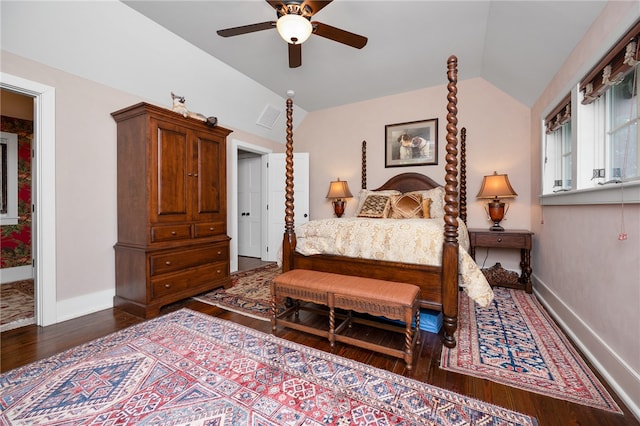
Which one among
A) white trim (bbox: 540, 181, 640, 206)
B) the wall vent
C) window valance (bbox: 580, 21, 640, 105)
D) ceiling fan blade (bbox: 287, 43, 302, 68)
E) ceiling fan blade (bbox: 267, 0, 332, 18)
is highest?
the wall vent

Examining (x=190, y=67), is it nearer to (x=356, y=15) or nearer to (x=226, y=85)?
(x=226, y=85)

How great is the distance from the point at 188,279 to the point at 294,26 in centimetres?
267

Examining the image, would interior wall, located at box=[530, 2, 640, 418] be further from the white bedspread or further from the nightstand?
the white bedspread

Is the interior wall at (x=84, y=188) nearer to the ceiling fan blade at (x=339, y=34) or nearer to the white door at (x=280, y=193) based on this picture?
the ceiling fan blade at (x=339, y=34)

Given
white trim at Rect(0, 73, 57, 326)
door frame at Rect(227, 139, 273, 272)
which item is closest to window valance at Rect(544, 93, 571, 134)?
door frame at Rect(227, 139, 273, 272)

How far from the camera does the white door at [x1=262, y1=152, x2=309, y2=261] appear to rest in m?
4.96

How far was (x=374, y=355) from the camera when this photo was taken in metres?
1.97

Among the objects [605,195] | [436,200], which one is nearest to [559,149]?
[436,200]

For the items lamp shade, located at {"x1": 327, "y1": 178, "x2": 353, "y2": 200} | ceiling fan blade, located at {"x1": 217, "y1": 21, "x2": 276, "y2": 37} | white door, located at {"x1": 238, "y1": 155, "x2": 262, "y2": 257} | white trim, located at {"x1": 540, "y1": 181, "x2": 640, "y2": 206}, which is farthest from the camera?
white door, located at {"x1": 238, "y1": 155, "x2": 262, "y2": 257}

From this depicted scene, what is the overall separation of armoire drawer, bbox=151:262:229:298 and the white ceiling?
2.45 metres

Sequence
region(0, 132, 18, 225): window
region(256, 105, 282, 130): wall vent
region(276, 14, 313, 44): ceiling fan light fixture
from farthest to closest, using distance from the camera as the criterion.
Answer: region(256, 105, 282, 130): wall vent
region(0, 132, 18, 225): window
region(276, 14, 313, 44): ceiling fan light fixture

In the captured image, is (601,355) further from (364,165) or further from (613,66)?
(364,165)

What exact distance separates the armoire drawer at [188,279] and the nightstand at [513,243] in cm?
321

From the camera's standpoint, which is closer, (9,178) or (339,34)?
(339,34)
